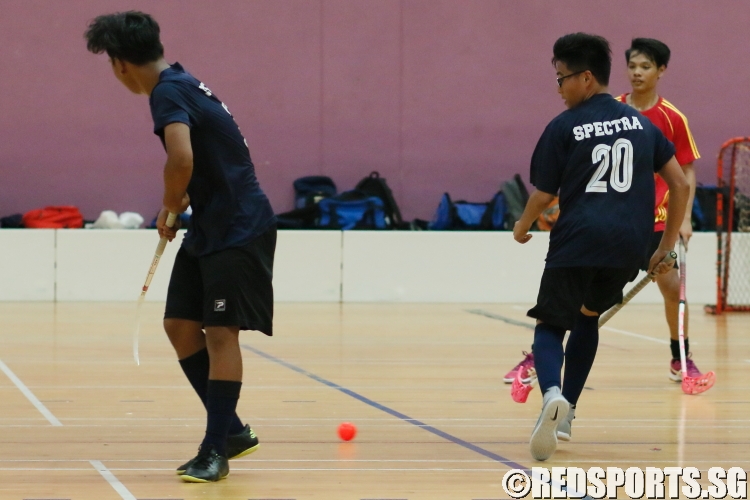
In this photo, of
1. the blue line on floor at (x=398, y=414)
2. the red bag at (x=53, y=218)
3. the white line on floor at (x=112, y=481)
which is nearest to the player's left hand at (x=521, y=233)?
the blue line on floor at (x=398, y=414)

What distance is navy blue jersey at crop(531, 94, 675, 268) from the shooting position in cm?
363

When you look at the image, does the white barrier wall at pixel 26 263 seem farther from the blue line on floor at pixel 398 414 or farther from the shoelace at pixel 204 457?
the shoelace at pixel 204 457

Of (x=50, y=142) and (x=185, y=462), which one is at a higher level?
(x=50, y=142)

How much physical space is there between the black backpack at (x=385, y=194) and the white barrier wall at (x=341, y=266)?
31 cm

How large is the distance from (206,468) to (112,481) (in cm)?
28

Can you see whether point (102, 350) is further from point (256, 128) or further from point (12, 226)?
point (256, 128)

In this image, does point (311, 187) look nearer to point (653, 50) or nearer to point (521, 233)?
point (653, 50)

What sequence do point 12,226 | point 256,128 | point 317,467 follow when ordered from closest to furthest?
point 317,467
point 12,226
point 256,128

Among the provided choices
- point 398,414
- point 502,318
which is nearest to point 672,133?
point 398,414

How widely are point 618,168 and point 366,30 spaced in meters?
7.63

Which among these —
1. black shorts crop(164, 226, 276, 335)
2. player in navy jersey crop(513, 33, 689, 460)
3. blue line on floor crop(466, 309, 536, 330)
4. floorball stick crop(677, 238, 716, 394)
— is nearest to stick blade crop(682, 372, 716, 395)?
floorball stick crop(677, 238, 716, 394)

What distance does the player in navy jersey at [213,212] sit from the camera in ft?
10.5

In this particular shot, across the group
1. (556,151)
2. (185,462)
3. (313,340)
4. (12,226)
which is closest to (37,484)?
(185,462)

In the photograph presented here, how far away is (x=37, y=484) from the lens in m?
3.22
